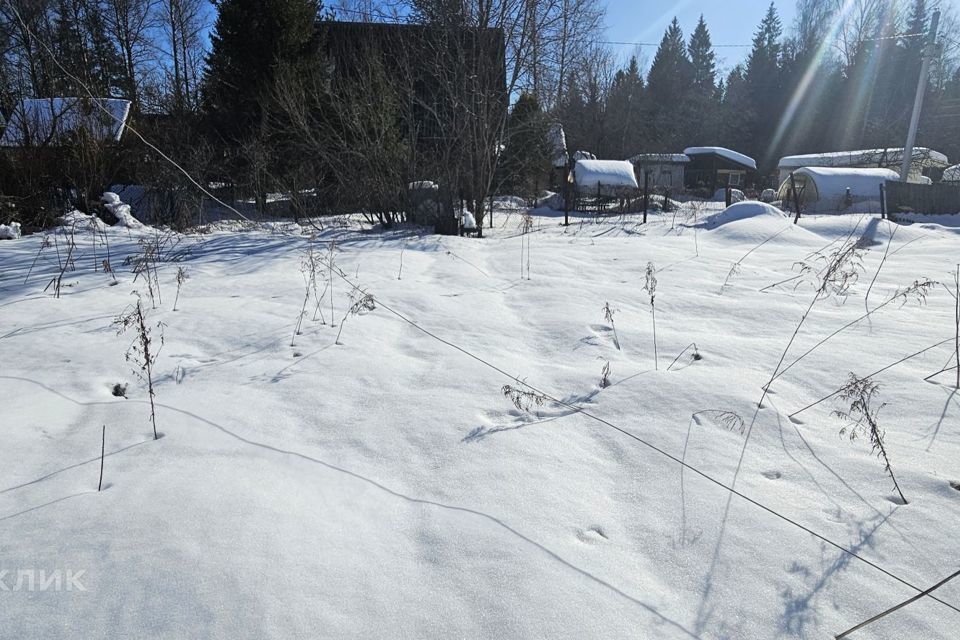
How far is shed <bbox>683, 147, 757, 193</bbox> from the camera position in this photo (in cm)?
2962

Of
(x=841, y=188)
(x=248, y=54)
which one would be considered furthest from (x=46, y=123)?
(x=841, y=188)

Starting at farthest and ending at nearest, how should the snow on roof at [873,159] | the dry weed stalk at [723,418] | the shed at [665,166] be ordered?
the shed at [665,166]
the snow on roof at [873,159]
the dry weed stalk at [723,418]

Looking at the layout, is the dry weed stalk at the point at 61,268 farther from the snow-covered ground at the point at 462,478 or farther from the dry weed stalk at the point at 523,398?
the dry weed stalk at the point at 523,398

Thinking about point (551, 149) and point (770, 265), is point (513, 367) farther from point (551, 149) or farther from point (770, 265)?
point (551, 149)

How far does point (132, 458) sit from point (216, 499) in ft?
1.48

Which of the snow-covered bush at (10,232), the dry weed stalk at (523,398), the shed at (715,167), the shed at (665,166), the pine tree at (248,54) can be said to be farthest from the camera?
the shed at (715,167)

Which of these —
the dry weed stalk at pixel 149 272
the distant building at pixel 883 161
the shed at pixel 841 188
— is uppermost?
the distant building at pixel 883 161

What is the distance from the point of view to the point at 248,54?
1374 cm

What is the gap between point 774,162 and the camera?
3962cm

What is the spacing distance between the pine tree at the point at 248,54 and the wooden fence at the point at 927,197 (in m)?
16.3

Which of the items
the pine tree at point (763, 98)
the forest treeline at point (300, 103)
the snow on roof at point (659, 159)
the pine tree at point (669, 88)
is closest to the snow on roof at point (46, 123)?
the forest treeline at point (300, 103)

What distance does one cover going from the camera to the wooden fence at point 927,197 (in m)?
13.7

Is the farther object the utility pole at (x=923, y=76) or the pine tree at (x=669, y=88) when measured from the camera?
the pine tree at (x=669, y=88)

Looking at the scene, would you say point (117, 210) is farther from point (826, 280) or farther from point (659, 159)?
point (659, 159)
